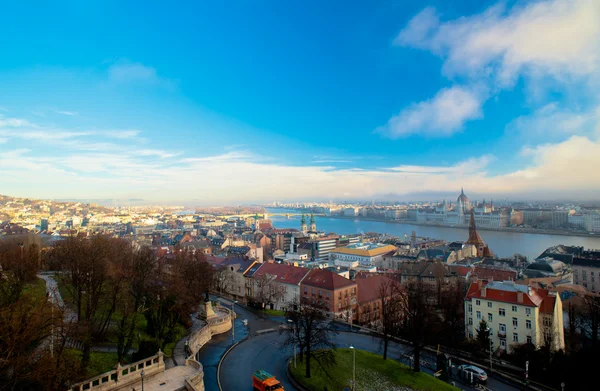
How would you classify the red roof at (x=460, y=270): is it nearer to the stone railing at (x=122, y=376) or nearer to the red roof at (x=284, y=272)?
the red roof at (x=284, y=272)

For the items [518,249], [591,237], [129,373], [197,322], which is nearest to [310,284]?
[197,322]

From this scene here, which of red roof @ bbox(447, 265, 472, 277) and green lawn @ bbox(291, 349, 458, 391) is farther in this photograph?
red roof @ bbox(447, 265, 472, 277)

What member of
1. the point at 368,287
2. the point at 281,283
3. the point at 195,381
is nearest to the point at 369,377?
the point at 195,381

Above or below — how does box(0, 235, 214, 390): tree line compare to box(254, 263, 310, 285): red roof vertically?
above

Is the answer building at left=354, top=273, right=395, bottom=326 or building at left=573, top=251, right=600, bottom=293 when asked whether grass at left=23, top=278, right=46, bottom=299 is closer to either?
building at left=354, top=273, right=395, bottom=326

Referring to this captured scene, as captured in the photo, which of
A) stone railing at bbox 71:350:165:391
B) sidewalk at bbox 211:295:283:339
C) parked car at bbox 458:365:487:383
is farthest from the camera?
sidewalk at bbox 211:295:283:339

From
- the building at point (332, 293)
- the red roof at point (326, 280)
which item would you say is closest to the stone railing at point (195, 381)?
the building at point (332, 293)

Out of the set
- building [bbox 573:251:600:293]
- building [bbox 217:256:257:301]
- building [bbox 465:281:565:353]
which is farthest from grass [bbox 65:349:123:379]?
building [bbox 573:251:600:293]
